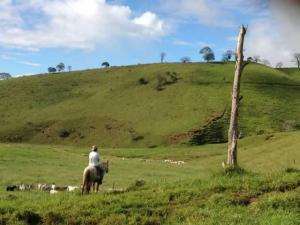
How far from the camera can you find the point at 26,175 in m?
41.2

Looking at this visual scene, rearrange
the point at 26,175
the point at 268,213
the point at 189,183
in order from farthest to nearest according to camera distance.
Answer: the point at 26,175
the point at 189,183
the point at 268,213

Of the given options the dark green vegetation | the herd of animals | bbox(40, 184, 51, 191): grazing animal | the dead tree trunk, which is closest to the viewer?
the dark green vegetation

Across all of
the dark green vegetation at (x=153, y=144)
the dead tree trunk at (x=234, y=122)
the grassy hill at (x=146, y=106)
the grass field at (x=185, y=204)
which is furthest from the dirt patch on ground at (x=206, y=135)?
the grass field at (x=185, y=204)

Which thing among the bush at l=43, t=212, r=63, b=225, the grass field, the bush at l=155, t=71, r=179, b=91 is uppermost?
the bush at l=155, t=71, r=179, b=91

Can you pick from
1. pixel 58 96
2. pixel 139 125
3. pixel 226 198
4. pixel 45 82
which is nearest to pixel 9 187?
pixel 226 198

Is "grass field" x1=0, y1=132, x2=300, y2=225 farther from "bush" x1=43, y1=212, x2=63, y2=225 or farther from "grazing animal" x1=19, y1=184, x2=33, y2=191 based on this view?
"grazing animal" x1=19, y1=184, x2=33, y2=191

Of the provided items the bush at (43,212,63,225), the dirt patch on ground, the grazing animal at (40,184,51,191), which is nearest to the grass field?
the bush at (43,212,63,225)

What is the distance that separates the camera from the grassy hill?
10675 cm

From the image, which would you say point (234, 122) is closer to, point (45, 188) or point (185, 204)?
point (185, 204)

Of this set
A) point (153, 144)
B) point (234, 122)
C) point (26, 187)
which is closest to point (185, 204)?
point (234, 122)

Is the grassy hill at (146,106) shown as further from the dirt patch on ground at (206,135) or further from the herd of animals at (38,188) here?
the herd of animals at (38,188)

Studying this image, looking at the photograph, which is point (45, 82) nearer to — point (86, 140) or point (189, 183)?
point (86, 140)

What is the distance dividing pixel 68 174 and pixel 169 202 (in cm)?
2711

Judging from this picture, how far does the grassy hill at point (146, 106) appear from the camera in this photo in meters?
107
